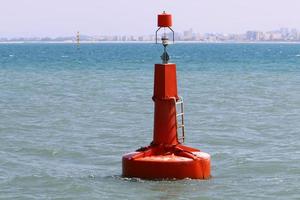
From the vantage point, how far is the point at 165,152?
15180 millimetres

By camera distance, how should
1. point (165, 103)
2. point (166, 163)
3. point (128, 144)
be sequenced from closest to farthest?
1. point (166, 163)
2. point (165, 103)
3. point (128, 144)

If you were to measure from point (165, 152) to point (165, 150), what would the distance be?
0.11 ft

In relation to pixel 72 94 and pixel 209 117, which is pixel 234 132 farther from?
pixel 72 94

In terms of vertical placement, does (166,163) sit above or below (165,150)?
below

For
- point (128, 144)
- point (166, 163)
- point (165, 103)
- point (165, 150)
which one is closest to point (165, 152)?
point (165, 150)

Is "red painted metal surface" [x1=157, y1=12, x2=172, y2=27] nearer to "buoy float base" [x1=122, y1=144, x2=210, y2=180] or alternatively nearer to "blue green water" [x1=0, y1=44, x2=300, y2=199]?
"buoy float base" [x1=122, y1=144, x2=210, y2=180]

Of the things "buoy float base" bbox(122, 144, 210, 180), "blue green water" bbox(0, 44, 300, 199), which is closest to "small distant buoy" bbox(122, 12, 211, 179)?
"buoy float base" bbox(122, 144, 210, 180)

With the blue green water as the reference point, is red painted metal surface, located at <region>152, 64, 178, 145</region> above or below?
above

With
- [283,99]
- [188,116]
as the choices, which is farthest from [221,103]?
[188,116]

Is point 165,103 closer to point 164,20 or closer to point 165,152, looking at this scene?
point 165,152

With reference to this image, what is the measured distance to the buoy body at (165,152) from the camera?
1494 centimetres

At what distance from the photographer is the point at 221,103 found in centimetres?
3591

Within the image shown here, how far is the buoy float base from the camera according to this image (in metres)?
14.9

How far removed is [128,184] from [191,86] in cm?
3524
